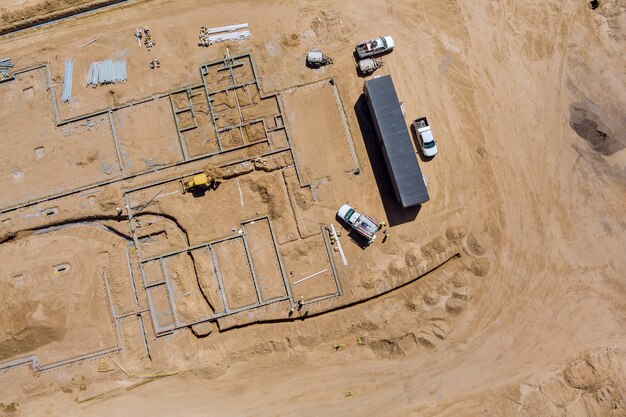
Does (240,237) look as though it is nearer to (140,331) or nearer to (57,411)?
(140,331)

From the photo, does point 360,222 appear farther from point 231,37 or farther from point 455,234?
point 231,37

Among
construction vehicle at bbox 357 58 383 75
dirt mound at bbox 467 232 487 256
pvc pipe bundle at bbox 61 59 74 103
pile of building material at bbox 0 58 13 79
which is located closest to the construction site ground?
dirt mound at bbox 467 232 487 256

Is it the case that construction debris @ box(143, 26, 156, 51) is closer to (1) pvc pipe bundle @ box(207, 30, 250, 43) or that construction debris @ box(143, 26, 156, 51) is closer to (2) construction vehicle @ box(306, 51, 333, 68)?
(1) pvc pipe bundle @ box(207, 30, 250, 43)

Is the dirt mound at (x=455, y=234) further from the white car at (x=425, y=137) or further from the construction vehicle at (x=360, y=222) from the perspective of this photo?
the white car at (x=425, y=137)

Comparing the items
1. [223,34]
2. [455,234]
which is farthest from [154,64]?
[455,234]

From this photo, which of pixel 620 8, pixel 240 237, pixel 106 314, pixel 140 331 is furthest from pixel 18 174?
pixel 620 8
